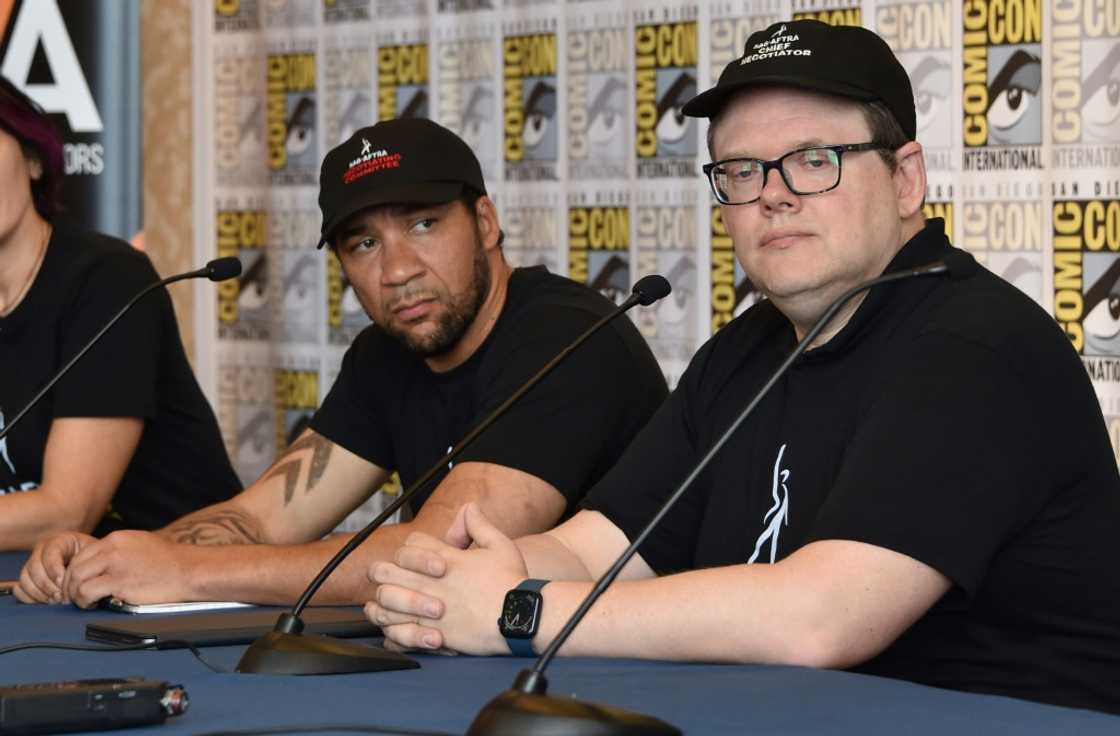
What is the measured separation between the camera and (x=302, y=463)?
2.89m

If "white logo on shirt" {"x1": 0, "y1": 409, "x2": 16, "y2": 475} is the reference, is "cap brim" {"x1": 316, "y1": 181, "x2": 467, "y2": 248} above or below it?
above

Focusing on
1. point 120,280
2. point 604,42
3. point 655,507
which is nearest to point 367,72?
point 604,42

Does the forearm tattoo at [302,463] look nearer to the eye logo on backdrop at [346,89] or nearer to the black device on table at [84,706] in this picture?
the black device on table at [84,706]

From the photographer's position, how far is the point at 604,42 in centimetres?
388

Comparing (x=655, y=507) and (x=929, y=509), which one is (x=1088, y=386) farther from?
(x=655, y=507)

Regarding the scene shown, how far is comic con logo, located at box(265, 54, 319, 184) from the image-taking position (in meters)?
4.54

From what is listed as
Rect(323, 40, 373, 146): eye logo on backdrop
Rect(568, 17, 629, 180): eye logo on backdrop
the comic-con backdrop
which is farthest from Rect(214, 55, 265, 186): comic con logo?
Rect(568, 17, 629, 180): eye logo on backdrop

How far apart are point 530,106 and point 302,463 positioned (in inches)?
57.2

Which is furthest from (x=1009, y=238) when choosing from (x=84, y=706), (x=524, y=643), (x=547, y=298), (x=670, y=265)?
(x=84, y=706)

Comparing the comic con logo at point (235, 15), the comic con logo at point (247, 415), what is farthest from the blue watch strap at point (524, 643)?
the comic con logo at point (235, 15)

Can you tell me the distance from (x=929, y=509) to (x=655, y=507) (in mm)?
536

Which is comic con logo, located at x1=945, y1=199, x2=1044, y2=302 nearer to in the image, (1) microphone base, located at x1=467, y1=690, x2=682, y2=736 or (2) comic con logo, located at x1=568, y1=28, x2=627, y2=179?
(2) comic con logo, located at x1=568, y1=28, x2=627, y2=179

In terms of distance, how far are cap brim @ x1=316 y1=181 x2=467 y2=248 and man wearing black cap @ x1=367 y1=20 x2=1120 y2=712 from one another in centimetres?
60

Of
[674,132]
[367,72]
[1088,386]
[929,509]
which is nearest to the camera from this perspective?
[929,509]
